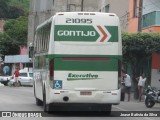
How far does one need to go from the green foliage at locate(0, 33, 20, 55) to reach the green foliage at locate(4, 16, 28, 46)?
1919mm

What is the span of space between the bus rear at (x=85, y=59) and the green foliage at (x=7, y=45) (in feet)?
215

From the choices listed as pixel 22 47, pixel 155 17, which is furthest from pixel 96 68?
pixel 22 47

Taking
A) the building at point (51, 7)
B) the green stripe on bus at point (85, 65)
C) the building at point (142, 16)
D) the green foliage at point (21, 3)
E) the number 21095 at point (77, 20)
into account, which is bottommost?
the green stripe on bus at point (85, 65)

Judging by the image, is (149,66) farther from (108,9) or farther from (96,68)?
(96,68)

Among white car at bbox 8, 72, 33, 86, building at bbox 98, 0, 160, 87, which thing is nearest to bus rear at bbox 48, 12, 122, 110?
building at bbox 98, 0, 160, 87

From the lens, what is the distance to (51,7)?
259ft

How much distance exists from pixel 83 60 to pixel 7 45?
67.1m

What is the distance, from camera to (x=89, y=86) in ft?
63.1

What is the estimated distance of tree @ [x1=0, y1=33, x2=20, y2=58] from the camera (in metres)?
84.3

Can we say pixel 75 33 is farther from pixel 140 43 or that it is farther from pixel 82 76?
pixel 140 43

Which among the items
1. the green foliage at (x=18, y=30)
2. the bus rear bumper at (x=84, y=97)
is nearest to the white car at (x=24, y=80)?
the bus rear bumper at (x=84, y=97)

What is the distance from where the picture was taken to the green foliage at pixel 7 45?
84.3m

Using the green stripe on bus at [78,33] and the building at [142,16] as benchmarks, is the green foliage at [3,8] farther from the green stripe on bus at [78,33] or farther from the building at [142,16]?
the green stripe on bus at [78,33]

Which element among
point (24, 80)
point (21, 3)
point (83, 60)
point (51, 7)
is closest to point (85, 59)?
point (83, 60)
